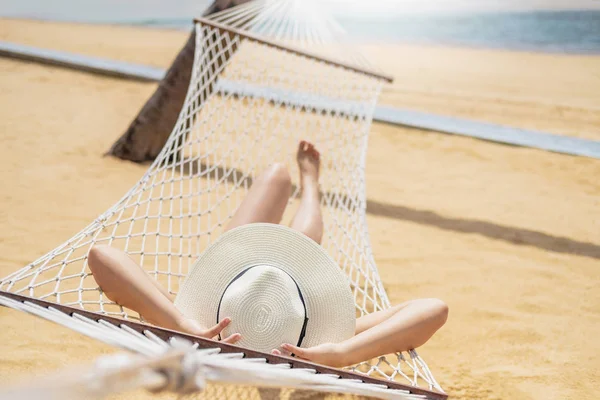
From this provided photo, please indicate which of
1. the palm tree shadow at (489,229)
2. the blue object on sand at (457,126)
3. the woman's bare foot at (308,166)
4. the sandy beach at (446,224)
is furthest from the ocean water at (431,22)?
the woman's bare foot at (308,166)

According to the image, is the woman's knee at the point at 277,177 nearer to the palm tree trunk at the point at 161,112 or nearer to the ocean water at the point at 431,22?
the palm tree trunk at the point at 161,112

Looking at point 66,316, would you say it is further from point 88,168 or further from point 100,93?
point 100,93

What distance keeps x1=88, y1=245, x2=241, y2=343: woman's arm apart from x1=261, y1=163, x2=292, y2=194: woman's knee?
52 cm

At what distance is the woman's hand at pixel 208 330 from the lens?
1.07 meters

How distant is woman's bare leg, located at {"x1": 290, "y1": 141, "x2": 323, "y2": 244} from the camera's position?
1.70 metres

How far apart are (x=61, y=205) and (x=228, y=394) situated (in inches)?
48.2

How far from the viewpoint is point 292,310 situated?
3.90ft

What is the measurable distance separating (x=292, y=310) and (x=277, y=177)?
586mm

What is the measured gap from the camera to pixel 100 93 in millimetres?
4074

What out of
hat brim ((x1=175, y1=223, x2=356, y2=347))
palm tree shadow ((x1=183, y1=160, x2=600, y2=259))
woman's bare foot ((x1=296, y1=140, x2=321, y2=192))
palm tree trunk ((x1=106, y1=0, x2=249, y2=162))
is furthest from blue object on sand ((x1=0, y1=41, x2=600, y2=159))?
hat brim ((x1=175, y1=223, x2=356, y2=347))

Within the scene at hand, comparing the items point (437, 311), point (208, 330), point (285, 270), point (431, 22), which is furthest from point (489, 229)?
point (431, 22)

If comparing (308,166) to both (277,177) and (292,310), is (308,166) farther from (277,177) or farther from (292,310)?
(292,310)

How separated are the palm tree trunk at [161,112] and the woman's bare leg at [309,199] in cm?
75

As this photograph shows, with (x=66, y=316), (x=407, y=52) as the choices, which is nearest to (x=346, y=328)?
(x=66, y=316)
